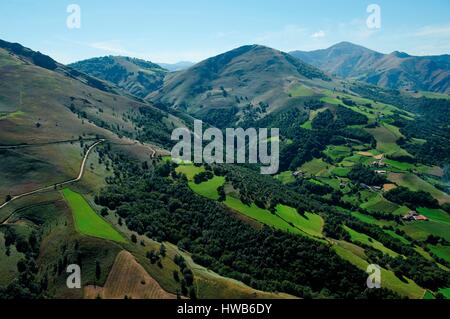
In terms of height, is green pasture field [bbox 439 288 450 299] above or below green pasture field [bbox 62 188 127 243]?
below

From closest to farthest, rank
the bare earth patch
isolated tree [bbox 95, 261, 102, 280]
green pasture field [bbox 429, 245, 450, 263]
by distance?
the bare earth patch < isolated tree [bbox 95, 261, 102, 280] < green pasture field [bbox 429, 245, 450, 263]

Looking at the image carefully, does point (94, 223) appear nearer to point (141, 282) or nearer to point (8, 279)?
point (8, 279)

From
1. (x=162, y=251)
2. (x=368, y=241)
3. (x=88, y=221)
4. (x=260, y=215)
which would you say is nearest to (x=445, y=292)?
(x=368, y=241)

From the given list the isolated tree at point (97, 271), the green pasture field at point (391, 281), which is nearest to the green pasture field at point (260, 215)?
the green pasture field at point (391, 281)

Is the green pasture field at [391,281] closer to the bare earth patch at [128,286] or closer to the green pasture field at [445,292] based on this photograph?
the green pasture field at [445,292]

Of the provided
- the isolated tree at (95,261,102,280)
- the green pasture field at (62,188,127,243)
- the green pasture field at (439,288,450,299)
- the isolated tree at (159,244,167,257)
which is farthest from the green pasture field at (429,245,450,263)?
the isolated tree at (95,261,102,280)

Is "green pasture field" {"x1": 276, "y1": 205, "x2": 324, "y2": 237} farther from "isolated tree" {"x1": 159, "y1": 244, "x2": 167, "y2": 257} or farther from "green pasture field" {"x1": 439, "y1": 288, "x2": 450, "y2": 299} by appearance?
"isolated tree" {"x1": 159, "y1": 244, "x2": 167, "y2": 257}
